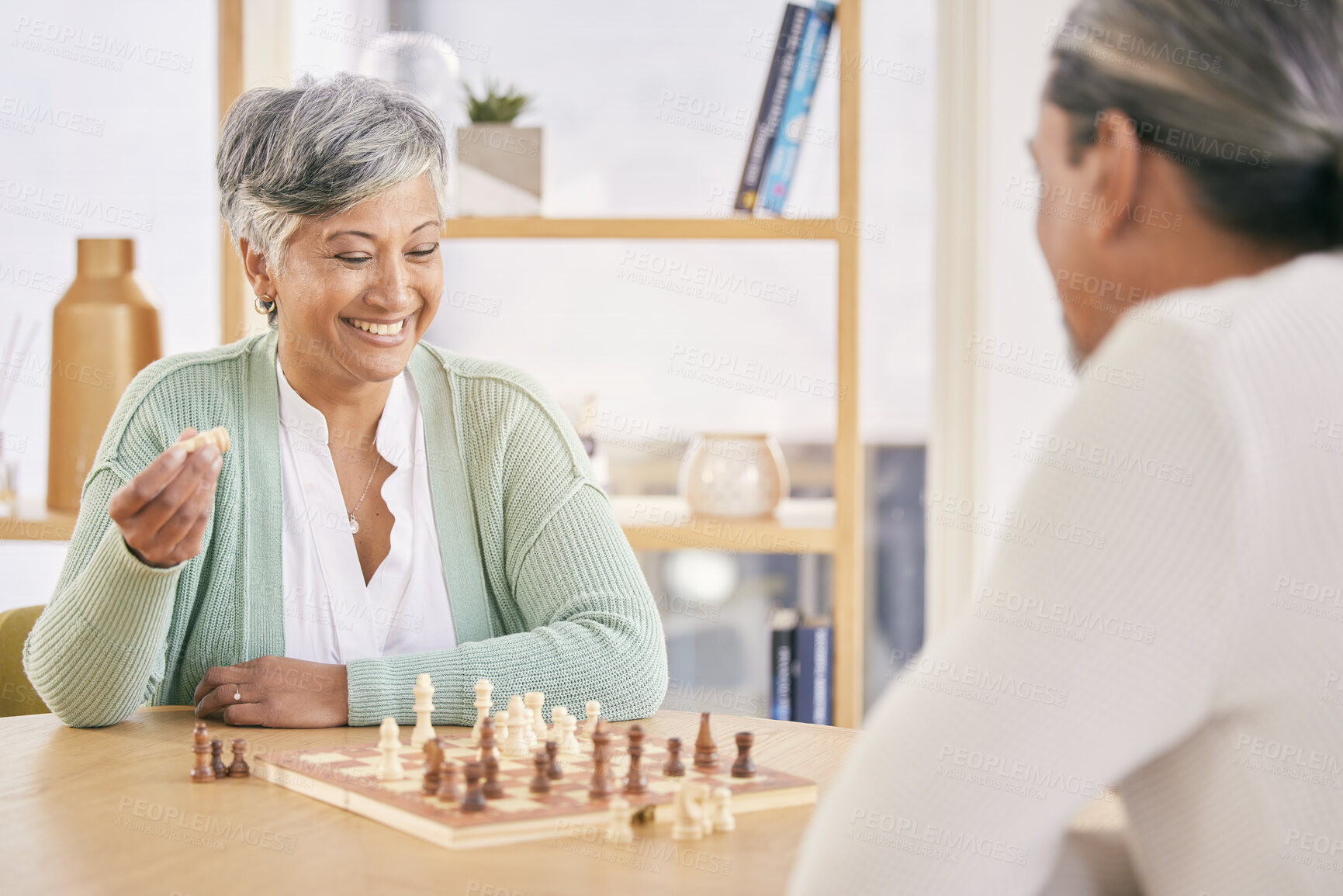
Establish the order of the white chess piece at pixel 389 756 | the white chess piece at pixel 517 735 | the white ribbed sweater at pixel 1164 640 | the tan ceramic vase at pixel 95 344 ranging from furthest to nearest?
the tan ceramic vase at pixel 95 344, the white chess piece at pixel 517 735, the white chess piece at pixel 389 756, the white ribbed sweater at pixel 1164 640

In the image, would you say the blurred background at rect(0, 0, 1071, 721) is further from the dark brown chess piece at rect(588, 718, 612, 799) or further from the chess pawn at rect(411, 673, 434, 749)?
the dark brown chess piece at rect(588, 718, 612, 799)

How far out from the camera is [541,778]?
1.17m

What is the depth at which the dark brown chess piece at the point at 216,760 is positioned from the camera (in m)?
1.27

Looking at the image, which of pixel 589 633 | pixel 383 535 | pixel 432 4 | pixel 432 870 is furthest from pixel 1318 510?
pixel 432 4

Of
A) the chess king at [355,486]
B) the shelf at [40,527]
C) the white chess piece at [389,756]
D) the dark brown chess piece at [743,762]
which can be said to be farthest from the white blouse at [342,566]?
the shelf at [40,527]

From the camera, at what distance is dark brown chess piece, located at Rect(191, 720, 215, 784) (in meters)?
1.26

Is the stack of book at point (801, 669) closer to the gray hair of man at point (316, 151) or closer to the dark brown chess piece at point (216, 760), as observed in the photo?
the gray hair of man at point (316, 151)

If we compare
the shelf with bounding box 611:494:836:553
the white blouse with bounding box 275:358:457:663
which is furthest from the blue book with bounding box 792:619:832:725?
the white blouse with bounding box 275:358:457:663

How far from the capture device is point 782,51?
2.69 meters

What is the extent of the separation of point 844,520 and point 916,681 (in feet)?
6.20

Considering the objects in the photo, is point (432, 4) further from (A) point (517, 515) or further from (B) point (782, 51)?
(A) point (517, 515)

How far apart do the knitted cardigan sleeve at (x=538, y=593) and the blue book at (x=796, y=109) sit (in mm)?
996

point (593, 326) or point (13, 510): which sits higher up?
point (593, 326)

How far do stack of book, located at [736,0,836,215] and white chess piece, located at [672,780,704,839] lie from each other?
1846 millimetres
